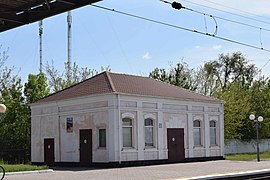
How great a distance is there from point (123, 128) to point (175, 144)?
Answer: 502 centimetres

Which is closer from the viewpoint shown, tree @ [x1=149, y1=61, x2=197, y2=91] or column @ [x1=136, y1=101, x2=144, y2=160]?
column @ [x1=136, y1=101, x2=144, y2=160]

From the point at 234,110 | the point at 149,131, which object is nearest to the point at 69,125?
the point at 149,131

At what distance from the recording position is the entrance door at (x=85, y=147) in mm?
31781

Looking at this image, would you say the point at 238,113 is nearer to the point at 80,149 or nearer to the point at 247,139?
the point at 247,139

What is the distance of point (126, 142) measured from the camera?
3145 cm

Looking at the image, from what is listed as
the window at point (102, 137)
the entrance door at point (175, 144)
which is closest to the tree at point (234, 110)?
the entrance door at point (175, 144)

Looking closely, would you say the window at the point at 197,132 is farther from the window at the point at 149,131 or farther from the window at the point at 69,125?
the window at the point at 69,125

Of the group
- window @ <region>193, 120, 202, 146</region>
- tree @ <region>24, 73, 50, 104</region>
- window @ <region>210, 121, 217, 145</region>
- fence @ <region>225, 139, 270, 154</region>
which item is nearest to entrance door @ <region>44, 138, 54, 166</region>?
window @ <region>193, 120, 202, 146</region>

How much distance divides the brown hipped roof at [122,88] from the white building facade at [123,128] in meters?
0.22

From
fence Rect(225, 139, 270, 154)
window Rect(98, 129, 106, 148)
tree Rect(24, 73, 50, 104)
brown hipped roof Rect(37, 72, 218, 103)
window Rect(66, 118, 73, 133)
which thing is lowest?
fence Rect(225, 139, 270, 154)

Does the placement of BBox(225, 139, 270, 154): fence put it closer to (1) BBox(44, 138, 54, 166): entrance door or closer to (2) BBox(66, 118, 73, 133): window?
(1) BBox(44, 138, 54, 166): entrance door

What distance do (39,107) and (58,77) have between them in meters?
17.4

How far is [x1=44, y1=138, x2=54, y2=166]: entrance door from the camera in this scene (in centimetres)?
3459

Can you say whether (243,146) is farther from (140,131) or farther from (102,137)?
(102,137)
